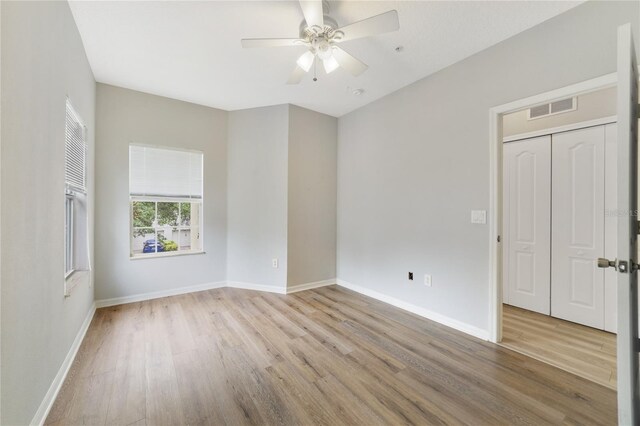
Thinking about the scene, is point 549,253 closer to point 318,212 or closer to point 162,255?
point 318,212

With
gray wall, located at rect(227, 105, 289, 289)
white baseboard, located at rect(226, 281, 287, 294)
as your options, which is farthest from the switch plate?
white baseboard, located at rect(226, 281, 287, 294)

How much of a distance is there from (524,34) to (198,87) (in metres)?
3.44

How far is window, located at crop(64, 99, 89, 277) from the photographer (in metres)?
2.17

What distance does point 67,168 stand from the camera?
2137 millimetres

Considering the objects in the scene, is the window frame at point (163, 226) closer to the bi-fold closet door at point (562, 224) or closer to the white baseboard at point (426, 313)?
the white baseboard at point (426, 313)

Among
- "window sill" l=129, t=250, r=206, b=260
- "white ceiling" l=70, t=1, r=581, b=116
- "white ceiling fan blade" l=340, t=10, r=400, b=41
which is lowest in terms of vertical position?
"window sill" l=129, t=250, r=206, b=260

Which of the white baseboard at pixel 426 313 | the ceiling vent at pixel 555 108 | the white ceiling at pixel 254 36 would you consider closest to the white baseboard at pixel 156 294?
the white baseboard at pixel 426 313

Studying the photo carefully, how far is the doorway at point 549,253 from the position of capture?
2.20m

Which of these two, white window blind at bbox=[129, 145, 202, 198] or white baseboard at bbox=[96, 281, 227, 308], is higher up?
white window blind at bbox=[129, 145, 202, 198]

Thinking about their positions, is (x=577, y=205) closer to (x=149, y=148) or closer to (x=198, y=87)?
(x=198, y=87)

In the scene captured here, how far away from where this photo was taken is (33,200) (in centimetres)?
143

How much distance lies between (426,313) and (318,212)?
207 cm

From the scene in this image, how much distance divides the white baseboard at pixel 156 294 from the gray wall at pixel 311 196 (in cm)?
123

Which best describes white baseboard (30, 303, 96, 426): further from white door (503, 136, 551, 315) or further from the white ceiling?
white door (503, 136, 551, 315)
